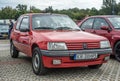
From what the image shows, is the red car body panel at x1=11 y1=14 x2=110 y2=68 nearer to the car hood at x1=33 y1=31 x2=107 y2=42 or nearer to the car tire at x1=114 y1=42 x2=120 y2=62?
the car hood at x1=33 y1=31 x2=107 y2=42

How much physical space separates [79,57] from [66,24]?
1.78m

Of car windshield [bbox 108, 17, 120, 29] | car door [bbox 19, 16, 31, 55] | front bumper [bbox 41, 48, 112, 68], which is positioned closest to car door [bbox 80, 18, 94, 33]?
car windshield [bbox 108, 17, 120, 29]

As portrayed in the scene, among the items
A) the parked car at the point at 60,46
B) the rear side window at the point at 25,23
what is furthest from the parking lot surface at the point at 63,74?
the rear side window at the point at 25,23

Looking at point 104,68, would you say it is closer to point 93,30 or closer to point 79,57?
point 79,57

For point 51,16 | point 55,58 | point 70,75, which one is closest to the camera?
point 55,58

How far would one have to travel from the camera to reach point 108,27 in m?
9.98

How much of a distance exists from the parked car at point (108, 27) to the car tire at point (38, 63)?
125 inches

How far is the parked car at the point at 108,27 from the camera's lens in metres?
9.59

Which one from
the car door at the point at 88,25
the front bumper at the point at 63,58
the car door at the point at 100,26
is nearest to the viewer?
the front bumper at the point at 63,58

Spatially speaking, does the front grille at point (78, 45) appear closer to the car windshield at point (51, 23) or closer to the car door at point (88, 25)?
the car windshield at point (51, 23)

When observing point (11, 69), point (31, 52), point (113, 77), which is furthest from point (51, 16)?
point (113, 77)

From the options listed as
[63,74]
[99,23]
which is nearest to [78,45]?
[63,74]

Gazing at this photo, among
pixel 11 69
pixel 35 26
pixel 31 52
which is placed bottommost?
pixel 11 69

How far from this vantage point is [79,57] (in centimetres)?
684
